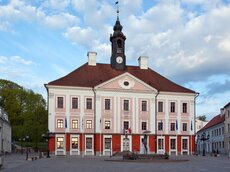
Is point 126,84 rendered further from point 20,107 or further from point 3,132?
point 20,107

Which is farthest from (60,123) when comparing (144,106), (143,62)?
(143,62)

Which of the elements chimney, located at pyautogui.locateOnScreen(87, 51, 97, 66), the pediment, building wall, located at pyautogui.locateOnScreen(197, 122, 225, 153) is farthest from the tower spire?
building wall, located at pyautogui.locateOnScreen(197, 122, 225, 153)

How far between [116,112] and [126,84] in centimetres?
419

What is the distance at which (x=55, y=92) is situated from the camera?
55.5 meters

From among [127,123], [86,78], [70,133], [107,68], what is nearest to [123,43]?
[107,68]

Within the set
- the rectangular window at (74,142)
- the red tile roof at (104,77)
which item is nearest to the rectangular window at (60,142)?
the rectangular window at (74,142)

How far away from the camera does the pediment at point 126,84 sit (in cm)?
5734

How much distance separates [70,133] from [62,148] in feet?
7.39

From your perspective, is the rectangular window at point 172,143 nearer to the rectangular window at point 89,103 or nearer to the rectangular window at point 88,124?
the rectangular window at point 88,124

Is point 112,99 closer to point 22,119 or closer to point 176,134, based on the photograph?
point 176,134

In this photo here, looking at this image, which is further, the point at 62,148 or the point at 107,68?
the point at 107,68

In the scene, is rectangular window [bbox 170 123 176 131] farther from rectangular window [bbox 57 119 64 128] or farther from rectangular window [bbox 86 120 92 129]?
rectangular window [bbox 57 119 64 128]

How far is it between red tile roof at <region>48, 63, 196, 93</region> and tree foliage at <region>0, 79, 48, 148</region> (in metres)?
21.1

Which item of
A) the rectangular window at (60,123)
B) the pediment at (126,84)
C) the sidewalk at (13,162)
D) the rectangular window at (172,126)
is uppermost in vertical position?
the pediment at (126,84)
